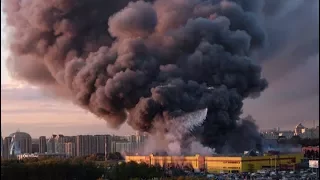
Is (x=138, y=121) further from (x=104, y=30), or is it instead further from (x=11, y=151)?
(x=11, y=151)

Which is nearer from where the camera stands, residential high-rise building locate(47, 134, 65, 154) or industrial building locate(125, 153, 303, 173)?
industrial building locate(125, 153, 303, 173)

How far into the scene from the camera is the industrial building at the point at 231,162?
2467 cm

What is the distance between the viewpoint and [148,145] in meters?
29.3

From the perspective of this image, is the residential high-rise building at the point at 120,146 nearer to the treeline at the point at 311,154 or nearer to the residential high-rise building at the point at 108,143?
the residential high-rise building at the point at 108,143

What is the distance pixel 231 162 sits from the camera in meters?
24.9

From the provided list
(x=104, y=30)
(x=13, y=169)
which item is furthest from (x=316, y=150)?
(x=13, y=169)

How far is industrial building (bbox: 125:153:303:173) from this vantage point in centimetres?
2467

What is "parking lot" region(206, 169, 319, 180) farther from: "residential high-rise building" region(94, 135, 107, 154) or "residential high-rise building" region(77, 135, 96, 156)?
"residential high-rise building" region(94, 135, 107, 154)

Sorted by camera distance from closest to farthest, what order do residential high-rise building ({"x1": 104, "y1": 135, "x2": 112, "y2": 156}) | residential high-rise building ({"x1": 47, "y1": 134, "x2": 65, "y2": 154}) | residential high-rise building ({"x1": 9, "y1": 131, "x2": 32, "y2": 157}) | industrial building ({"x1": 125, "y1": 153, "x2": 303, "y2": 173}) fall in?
1. industrial building ({"x1": 125, "y1": 153, "x2": 303, "y2": 173})
2. residential high-rise building ({"x1": 9, "y1": 131, "x2": 32, "y2": 157})
3. residential high-rise building ({"x1": 104, "y1": 135, "x2": 112, "y2": 156})
4. residential high-rise building ({"x1": 47, "y1": 134, "x2": 65, "y2": 154})

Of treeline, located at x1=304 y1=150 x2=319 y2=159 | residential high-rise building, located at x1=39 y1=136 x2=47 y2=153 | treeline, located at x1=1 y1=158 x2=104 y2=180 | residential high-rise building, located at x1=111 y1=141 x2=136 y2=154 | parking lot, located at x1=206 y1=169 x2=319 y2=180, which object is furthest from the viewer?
residential high-rise building, located at x1=39 y1=136 x2=47 y2=153

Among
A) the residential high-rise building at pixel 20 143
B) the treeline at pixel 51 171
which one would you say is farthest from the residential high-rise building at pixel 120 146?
the treeline at pixel 51 171

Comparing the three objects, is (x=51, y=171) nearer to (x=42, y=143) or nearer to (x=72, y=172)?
(x=72, y=172)

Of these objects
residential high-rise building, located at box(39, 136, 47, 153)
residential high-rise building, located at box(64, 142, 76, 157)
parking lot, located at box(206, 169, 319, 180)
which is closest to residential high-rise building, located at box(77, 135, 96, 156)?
residential high-rise building, located at box(64, 142, 76, 157)

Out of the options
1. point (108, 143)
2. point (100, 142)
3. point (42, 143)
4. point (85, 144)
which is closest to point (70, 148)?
point (85, 144)
